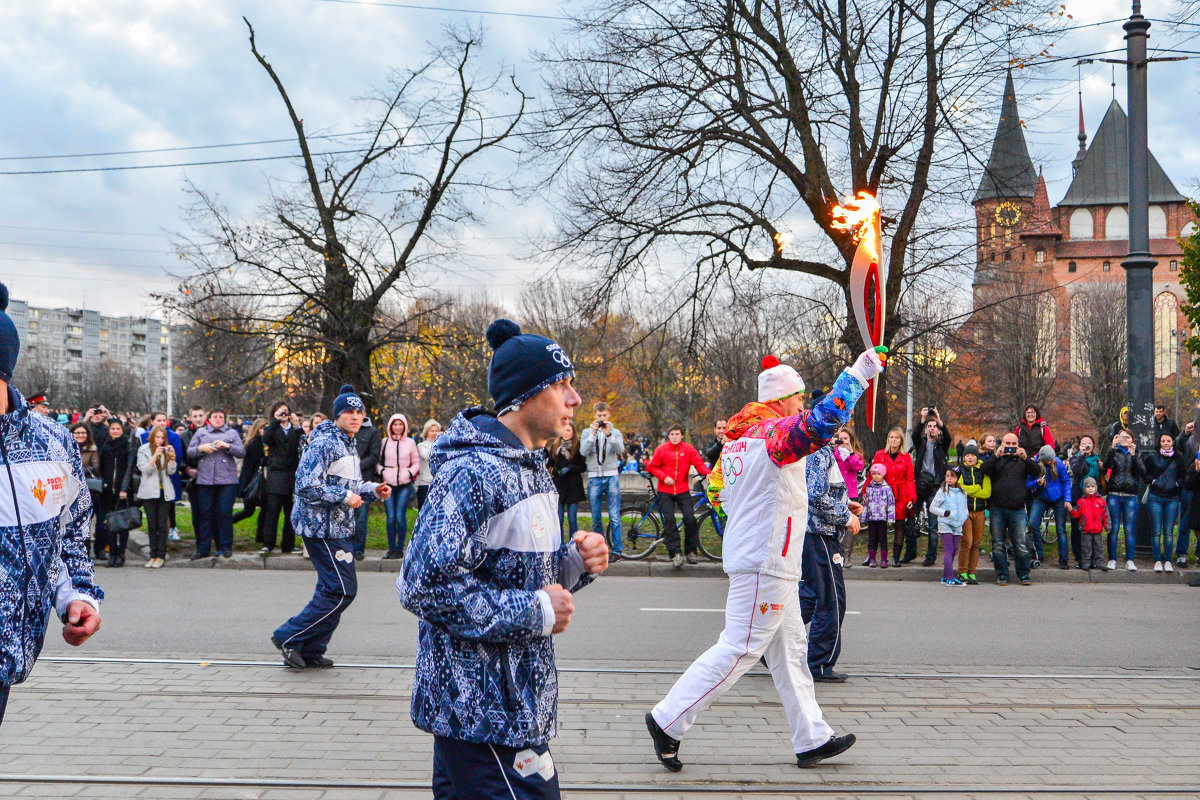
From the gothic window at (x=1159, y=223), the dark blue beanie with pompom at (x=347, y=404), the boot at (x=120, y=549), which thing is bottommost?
the boot at (x=120, y=549)

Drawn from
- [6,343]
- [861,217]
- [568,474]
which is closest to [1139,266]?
[568,474]

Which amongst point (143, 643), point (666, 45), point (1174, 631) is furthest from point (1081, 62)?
point (143, 643)

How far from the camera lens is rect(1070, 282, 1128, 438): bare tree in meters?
48.2

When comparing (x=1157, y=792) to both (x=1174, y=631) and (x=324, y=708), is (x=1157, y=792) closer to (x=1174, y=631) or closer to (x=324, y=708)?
(x=324, y=708)

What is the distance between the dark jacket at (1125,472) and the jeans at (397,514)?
9.42 metres

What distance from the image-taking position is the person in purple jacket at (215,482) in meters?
13.4

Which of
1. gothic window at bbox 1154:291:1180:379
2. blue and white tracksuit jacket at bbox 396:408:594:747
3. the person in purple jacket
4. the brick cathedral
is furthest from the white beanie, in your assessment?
gothic window at bbox 1154:291:1180:379

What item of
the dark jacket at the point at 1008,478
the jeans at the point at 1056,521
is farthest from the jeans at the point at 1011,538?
the jeans at the point at 1056,521

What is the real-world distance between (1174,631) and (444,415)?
32.7 meters

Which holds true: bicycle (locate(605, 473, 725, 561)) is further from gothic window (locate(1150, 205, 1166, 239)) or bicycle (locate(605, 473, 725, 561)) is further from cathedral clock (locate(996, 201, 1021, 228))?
gothic window (locate(1150, 205, 1166, 239))

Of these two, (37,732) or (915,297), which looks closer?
(37,732)

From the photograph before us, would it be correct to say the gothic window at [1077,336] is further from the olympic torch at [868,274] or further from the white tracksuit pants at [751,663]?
the olympic torch at [868,274]

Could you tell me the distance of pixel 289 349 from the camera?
20250mm

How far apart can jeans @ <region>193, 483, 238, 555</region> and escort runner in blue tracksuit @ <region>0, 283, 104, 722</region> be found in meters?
10.6
